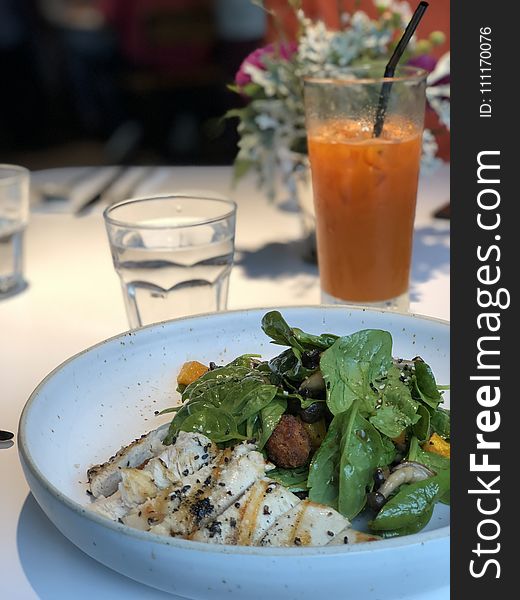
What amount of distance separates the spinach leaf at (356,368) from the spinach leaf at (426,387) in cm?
3

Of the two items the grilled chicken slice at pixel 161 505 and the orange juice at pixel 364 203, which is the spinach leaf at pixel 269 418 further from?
the orange juice at pixel 364 203

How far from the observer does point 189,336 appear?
1.14 metres

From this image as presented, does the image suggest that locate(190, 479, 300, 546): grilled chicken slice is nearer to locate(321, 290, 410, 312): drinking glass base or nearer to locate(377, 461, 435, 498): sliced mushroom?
locate(377, 461, 435, 498): sliced mushroom

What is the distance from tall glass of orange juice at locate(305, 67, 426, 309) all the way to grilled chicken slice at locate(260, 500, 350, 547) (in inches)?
26.8

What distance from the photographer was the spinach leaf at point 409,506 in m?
0.75

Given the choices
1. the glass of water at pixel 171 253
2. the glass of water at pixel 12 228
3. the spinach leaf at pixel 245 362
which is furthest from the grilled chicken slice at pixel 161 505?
the glass of water at pixel 12 228

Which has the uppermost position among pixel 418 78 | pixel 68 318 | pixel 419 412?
pixel 418 78

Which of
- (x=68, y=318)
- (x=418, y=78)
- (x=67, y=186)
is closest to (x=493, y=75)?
(x=418, y=78)

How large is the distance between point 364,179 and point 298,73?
0.34 meters

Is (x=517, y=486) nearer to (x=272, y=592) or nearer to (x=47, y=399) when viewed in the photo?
(x=272, y=592)

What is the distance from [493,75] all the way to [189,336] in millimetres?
525

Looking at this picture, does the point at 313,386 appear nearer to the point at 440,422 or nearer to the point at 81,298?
the point at 440,422

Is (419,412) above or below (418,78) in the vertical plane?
below

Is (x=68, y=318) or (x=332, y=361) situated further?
(x=68, y=318)
